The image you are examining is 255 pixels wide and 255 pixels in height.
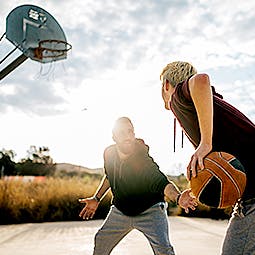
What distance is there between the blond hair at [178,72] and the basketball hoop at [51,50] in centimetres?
738

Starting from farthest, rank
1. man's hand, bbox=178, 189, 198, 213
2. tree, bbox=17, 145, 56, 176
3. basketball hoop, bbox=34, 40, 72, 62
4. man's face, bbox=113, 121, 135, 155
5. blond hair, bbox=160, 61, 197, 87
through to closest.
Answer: tree, bbox=17, 145, 56, 176, basketball hoop, bbox=34, 40, 72, 62, man's face, bbox=113, 121, 135, 155, man's hand, bbox=178, 189, 198, 213, blond hair, bbox=160, 61, 197, 87

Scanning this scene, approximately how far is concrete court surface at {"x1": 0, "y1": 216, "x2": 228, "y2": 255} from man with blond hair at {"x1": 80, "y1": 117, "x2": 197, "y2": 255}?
98.1 inches

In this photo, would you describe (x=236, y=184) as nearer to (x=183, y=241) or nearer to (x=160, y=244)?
(x=160, y=244)

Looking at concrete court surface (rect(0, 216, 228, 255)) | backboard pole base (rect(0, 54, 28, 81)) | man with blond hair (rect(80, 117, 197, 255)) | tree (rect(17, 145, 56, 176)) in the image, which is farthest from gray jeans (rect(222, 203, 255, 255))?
tree (rect(17, 145, 56, 176))

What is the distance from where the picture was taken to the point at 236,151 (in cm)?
197

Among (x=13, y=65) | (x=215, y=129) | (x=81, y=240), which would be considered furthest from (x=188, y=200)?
(x=13, y=65)

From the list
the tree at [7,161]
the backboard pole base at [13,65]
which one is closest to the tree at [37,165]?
the tree at [7,161]

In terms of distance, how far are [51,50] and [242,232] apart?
7.96 m

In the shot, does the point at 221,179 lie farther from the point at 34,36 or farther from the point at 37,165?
the point at 37,165

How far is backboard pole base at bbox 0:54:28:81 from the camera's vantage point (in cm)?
938

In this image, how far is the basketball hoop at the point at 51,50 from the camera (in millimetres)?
9266

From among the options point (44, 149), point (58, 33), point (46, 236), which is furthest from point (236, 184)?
point (44, 149)

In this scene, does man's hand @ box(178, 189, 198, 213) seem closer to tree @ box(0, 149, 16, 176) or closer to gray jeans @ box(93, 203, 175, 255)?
gray jeans @ box(93, 203, 175, 255)

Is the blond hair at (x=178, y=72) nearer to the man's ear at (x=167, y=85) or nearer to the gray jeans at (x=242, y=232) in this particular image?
the man's ear at (x=167, y=85)
